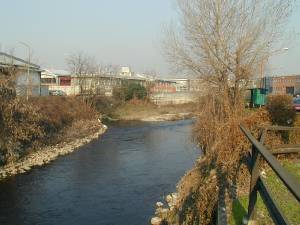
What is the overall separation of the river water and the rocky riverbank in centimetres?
60

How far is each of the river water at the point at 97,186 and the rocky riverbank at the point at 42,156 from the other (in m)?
0.60

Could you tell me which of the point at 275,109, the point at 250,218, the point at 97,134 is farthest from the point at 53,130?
the point at 250,218

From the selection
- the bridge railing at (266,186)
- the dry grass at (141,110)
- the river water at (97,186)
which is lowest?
the river water at (97,186)

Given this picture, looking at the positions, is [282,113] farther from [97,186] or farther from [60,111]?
[60,111]

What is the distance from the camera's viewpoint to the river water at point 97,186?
13.1 metres

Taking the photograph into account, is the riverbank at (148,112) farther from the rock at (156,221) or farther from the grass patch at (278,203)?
the grass patch at (278,203)

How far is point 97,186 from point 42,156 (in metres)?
7.37

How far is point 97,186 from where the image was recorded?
1695 centimetres

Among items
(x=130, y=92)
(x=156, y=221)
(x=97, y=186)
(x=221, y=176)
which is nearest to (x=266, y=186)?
(x=221, y=176)

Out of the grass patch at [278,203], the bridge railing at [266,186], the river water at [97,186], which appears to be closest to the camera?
the bridge railing at [266,186]

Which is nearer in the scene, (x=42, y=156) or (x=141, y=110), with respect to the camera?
(x=42, y=156)

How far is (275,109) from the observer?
1309 centimetres

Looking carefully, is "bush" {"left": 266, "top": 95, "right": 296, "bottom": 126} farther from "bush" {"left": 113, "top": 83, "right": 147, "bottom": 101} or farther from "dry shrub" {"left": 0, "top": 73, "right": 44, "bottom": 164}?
"bush" {"left": 113, "top": 83, "right": 147, "bottom": 101}

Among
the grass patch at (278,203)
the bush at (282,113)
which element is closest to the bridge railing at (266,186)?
the grass patch at (278,203)
